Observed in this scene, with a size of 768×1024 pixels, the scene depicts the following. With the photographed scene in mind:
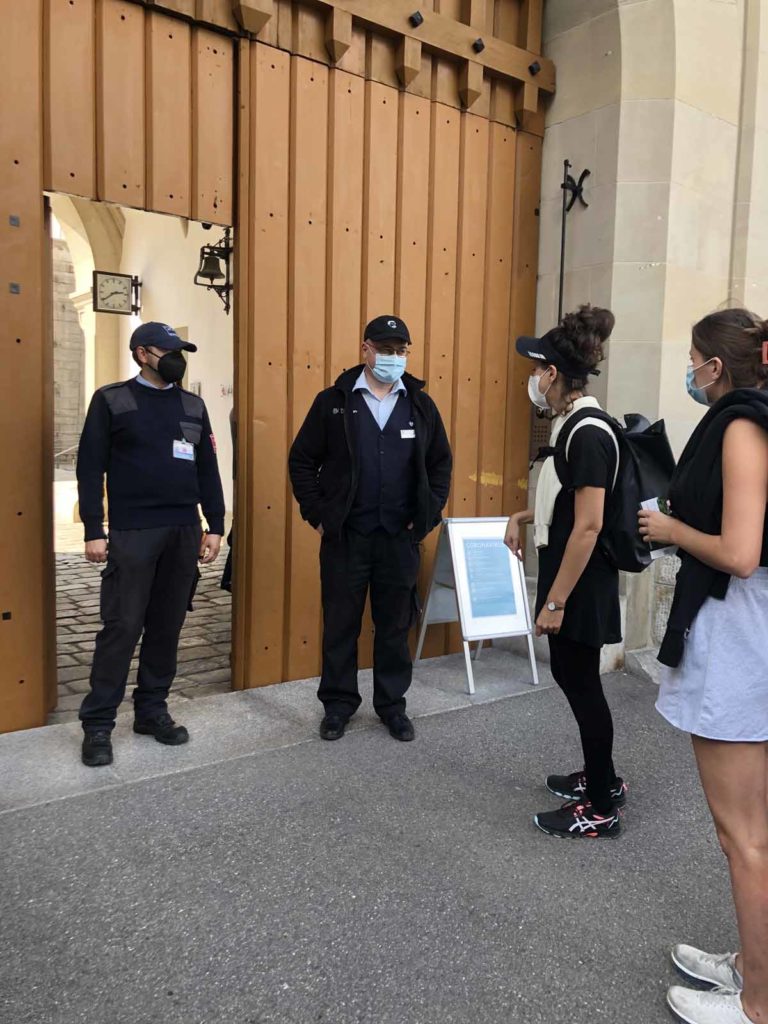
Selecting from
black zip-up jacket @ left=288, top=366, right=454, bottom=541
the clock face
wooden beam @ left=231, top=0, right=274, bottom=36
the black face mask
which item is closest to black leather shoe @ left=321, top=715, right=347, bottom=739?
black zip-up jacket @ left=288, top=366, right=454, bottom=541

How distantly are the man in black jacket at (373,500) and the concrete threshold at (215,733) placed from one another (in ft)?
1.00

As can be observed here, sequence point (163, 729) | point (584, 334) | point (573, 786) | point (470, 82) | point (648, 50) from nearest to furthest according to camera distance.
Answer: point (584, 334) < point (573, 786) < point (163, 729) < point (470, 82) < point (648, 50)

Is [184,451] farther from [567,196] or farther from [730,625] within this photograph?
[567,196]

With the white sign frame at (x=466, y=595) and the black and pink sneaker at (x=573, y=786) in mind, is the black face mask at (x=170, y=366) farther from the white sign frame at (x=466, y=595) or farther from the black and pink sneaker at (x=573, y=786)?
the black and pink sneaker at (x=573, y=786)

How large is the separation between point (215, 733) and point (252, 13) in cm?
367

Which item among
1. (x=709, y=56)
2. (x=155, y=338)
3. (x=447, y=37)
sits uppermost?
A: (x=709, y=56)

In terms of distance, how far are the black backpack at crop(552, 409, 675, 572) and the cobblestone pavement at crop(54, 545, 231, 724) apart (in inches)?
103

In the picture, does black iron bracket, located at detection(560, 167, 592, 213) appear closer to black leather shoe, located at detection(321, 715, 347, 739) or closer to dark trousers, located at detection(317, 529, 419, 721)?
dark trousers, located at detection(317, 529, 419, 721)

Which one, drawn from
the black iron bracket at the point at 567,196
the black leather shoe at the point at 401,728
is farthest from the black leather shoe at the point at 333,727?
the black iron bracket at the point at 567,196

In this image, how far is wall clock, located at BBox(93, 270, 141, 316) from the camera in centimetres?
934

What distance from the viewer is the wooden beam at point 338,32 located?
446cm

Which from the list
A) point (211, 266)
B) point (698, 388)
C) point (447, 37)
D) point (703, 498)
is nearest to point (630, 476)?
point (698, 388)

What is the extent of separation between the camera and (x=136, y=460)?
3.66 metres

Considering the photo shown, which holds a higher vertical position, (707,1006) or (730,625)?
(730,625)
